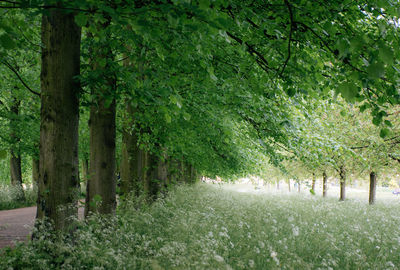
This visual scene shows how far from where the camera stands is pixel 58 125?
4289 mm

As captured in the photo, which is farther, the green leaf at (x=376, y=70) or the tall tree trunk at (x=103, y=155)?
the tall tree trunk at (x=103, y=155)

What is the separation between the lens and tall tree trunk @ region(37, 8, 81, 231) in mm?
4293

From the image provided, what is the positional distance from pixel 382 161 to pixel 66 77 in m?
17.4

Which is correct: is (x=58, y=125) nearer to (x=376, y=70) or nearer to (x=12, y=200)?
(x=376, y=70)

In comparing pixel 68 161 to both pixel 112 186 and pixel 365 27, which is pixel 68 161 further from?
pixel 365 27

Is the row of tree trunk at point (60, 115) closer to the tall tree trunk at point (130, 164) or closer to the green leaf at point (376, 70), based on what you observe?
the green leaf at point (376, 70)

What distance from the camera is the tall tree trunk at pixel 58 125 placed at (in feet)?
14.1

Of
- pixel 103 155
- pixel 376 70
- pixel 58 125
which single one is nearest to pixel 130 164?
pixel 103 155

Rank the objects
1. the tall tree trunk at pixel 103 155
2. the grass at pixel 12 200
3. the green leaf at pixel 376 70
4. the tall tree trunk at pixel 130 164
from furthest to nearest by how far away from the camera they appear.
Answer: the grass at pixel 12 200
the tall tree trunk at pixel 130 164
the tall tree trunk at pixel 103 155
the green leaf at pixel 376 70

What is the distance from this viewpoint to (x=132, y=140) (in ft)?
30.4

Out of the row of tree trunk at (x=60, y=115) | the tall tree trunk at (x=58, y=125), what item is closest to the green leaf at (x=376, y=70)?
the row of tree trunk at (x=60, y=115)

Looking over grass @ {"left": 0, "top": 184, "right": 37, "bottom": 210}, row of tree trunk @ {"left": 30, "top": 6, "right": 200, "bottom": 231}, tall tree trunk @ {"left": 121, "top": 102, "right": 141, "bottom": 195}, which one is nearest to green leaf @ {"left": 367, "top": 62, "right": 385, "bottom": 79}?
row of tree trunk @ {"left": 30, "top": 6, "right": 200, "bottom": 231}

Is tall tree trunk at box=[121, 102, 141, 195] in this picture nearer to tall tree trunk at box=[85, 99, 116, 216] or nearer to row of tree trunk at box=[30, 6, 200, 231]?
tall tree trunk at box=[85, 99, 116, 216]

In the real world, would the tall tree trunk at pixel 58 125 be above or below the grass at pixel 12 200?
above
